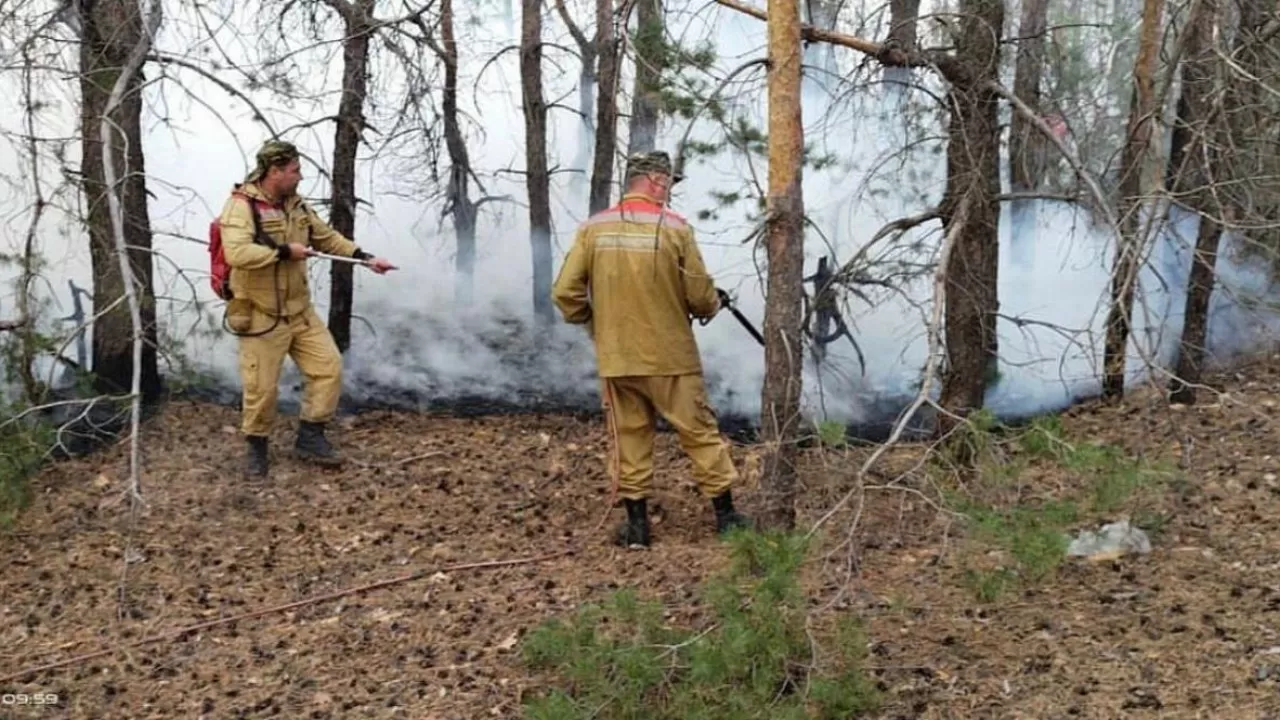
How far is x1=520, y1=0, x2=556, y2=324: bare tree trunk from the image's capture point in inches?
377

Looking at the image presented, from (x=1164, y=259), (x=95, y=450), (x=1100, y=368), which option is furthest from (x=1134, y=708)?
(x=1164, y=259)

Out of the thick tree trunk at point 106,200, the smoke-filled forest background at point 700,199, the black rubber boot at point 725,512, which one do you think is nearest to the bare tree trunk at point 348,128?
the smoke-filled forest background at point 700,199

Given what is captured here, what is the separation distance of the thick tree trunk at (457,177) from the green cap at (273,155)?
8.44 ft

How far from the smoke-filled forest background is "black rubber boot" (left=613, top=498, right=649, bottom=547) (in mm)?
783

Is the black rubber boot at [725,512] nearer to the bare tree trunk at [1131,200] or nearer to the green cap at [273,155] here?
the bare tree trunk at [1131,200]

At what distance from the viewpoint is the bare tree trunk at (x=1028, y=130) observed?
22.4ft

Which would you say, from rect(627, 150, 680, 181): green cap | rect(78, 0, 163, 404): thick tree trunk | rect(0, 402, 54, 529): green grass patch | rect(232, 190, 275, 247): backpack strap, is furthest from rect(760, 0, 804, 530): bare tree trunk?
Answer: rect(78, 0, 163, 404): thick tree trunk

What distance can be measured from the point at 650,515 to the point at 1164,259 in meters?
5.76

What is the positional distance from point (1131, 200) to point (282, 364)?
454 cm

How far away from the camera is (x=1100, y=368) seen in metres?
8.81

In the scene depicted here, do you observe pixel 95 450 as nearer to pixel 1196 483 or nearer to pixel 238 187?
pixel 238 187

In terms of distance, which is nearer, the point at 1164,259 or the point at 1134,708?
the point at 1134,708

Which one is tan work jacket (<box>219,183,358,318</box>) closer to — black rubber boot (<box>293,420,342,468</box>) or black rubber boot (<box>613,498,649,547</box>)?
black rubber boot (<box>293,420,342,468</box>)

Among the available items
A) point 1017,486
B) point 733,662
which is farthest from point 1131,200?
point 733,662
